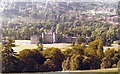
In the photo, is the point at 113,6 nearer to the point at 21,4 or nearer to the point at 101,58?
the point at 101,58

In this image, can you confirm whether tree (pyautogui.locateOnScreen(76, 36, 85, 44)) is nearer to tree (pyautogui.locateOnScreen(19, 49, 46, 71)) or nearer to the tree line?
the tree line

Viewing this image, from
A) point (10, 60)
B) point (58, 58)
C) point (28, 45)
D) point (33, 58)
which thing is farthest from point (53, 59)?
point (10, 60)

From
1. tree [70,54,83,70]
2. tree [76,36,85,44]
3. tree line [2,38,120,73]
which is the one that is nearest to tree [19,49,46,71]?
tree line [2,38,120,73]

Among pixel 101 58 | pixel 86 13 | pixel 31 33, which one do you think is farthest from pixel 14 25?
pixel 101 58

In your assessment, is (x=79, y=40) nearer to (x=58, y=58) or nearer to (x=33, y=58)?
(x=58, y=58)

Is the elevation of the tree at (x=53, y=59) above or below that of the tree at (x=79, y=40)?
below

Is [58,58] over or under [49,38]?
Answer: under

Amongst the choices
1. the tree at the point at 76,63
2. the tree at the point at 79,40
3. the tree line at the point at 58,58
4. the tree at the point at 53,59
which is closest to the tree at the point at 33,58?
the tree line at the point at 58,58

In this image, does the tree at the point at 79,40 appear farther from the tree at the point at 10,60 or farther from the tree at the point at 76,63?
the tree at the point at 10,60
